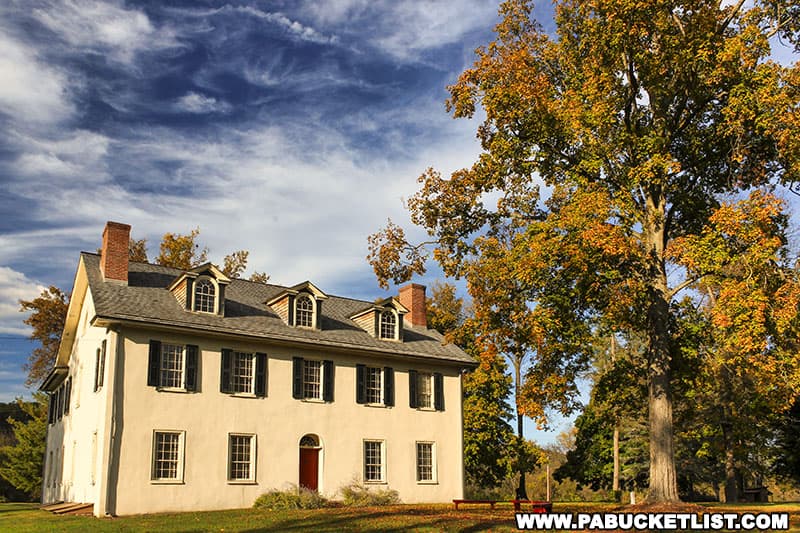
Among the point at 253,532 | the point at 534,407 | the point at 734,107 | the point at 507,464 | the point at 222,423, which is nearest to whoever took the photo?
the point at 253,532

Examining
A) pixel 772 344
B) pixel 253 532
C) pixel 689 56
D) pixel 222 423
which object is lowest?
pixel 253 532

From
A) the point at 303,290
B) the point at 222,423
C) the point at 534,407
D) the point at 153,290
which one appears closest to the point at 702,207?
the point at 534,407

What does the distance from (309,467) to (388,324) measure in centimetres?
717

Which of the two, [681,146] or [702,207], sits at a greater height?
[681,146]

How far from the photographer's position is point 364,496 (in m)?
27.1

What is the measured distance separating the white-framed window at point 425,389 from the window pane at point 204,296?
9.41 meters

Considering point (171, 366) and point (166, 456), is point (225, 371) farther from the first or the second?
point (166, 456)

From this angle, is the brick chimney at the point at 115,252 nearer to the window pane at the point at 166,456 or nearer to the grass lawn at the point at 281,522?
the window pane at the point at 166,456

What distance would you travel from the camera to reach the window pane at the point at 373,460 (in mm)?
28422

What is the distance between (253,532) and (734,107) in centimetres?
1654

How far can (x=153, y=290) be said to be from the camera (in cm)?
2666

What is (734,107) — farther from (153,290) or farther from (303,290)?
(153,290)

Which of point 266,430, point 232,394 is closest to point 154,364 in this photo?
point 232,394

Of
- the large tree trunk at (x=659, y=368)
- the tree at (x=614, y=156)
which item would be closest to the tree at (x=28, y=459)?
the tree at (x=614, y=156)
